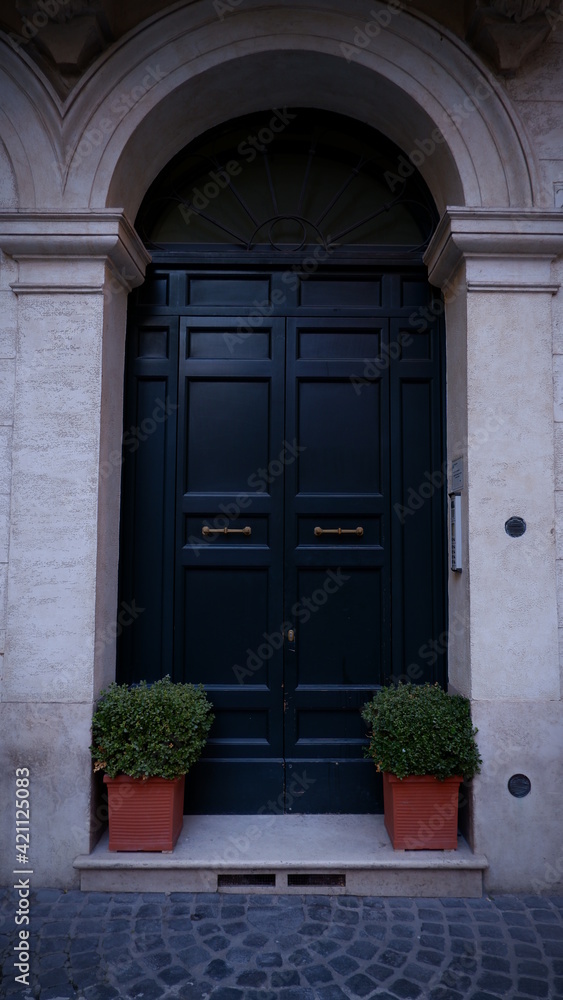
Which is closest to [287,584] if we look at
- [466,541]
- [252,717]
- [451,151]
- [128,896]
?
[252,717]

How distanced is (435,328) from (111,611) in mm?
2874

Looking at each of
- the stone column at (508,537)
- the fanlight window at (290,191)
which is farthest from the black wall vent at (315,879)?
the fanlight window at (290,191)

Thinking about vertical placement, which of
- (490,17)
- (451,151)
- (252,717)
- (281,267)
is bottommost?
(252,717)

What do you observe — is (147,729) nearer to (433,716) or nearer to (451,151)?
(433,716)

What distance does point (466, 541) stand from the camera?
13.5ft

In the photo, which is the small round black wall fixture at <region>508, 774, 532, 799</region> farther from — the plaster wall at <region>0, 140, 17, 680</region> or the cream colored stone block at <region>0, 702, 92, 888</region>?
the plaster wall at <region>0, 140, 17, 680</region>

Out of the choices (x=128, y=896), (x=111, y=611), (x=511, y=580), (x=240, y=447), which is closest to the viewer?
(x=128, y=896)

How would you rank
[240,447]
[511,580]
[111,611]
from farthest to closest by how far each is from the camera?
[240,447] < [111,611] < [511,580]

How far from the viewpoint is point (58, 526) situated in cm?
407

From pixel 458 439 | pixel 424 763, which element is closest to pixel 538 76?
pixel 458 439

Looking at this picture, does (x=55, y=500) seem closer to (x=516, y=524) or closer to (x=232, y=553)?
(x=232, y=553)

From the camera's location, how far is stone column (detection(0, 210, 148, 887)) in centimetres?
393

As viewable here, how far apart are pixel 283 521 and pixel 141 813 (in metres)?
1.95

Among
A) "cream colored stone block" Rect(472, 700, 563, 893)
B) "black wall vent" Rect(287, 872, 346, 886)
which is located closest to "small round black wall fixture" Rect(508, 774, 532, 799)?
"cream colored stone block" Rect(472, 700, 563, 893)
